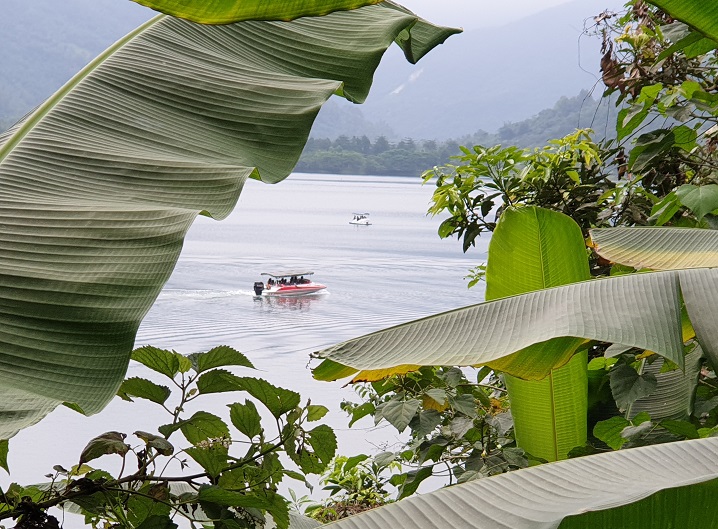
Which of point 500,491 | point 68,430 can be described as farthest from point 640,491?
point 68,430

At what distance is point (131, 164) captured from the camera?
706 mm

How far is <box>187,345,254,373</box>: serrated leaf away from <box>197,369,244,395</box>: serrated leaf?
10 mm

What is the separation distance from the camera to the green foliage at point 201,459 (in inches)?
26.9

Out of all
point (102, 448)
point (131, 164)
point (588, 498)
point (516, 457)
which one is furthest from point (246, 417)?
point (588, 498)

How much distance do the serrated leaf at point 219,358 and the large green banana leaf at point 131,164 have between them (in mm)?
190

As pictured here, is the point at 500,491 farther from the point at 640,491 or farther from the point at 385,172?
the point at 385,172

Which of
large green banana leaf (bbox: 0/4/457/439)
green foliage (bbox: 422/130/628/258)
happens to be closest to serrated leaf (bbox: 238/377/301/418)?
large green banana leaf (bbox: 0/4/457/439)

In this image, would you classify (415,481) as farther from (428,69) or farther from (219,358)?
(428,69)

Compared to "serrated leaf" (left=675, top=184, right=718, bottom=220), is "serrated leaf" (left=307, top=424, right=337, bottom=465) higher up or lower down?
lower down

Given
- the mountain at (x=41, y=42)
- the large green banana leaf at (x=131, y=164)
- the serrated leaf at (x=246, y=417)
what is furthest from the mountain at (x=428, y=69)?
the serrated leaf at (x=246, y=417)

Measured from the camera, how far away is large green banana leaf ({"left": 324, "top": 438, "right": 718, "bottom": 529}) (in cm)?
27

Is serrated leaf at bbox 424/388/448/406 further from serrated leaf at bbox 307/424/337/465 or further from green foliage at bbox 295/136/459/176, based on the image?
green foliage at bbox 295/136/459/176

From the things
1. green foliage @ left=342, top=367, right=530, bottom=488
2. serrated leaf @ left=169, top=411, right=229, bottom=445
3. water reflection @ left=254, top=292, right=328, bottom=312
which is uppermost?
serrated leaf @ left=169, top=411, right=229, bottom=445

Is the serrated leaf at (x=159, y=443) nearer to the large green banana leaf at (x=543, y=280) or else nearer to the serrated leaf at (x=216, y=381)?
the serrated leaf at (x=216, y=381)
